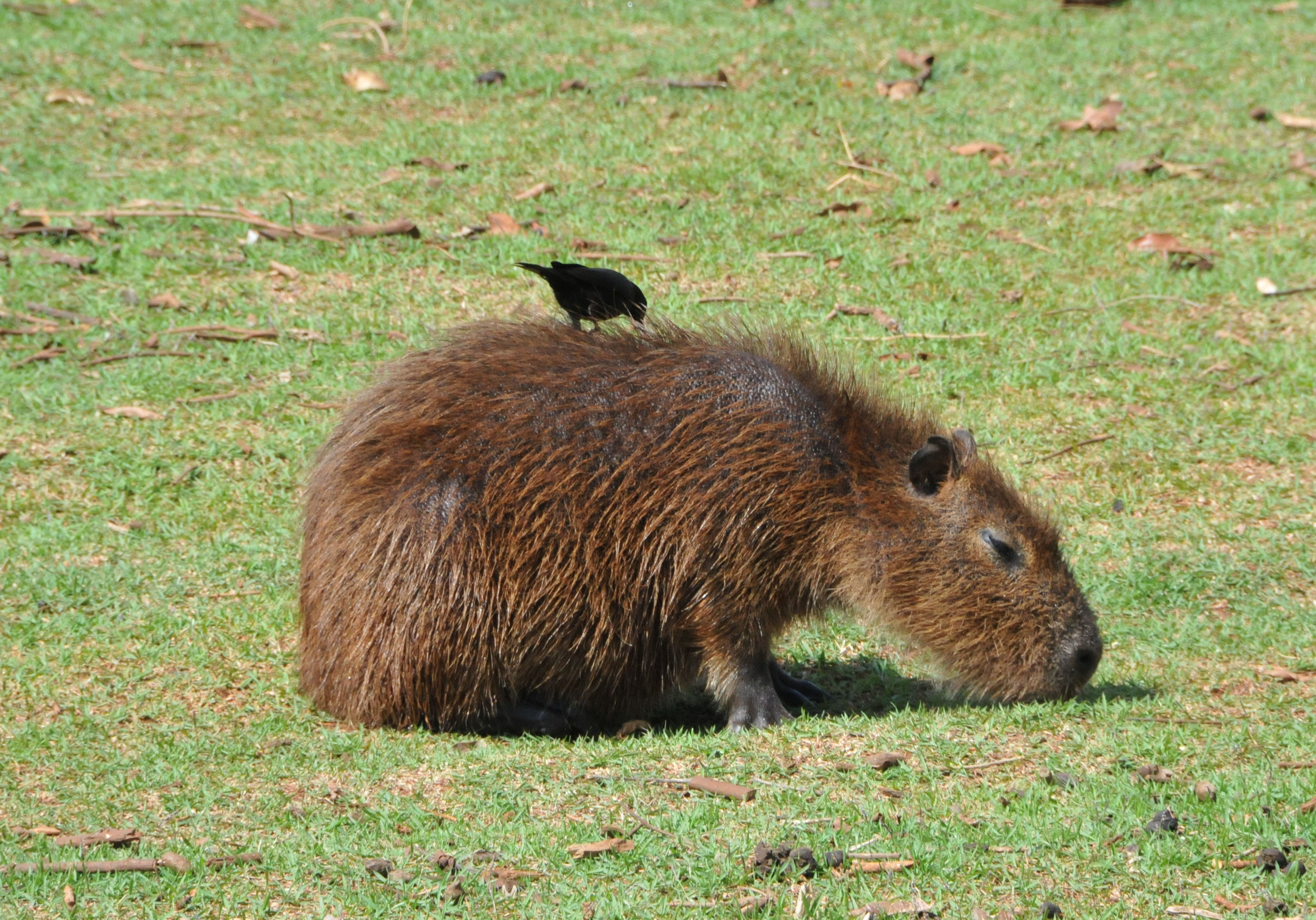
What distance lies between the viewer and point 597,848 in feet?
12.3

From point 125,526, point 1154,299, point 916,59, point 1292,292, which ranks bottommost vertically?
point 125,526

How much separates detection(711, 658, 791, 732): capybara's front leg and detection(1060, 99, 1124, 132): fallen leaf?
5811 mm

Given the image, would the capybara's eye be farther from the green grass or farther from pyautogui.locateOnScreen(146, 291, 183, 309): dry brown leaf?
pyautogui.locateOnScreen(146, 291, 183, 309): dry brown leaf

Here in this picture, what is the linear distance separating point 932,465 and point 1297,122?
5.94 metres

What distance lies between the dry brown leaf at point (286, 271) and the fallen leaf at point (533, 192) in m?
1.41

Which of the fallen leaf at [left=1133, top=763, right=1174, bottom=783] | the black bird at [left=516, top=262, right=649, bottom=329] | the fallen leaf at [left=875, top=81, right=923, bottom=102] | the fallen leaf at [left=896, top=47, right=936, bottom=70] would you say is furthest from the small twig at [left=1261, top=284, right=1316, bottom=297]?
the fallen leaf at [left=1133, top=763, right=1174, bottom=783]

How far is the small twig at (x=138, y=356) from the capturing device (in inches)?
275

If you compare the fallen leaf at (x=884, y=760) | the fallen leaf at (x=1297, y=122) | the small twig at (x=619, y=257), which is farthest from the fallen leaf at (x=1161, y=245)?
the fallen leaf at (x=884, y=760)

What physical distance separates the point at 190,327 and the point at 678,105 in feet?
12.4

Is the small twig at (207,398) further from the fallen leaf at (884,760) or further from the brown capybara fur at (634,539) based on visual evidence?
the fallen leaf at (884,760)

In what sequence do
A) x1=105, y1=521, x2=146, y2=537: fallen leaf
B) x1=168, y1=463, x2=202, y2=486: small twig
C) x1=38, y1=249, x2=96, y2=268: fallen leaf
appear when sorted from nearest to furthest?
x1=105, y1=521, x2=146, y2=537: fallen leaf < x1=168, y1=463, x2=202, y2=486: small twig < x1=38, y1=249, x2=96, y2=268: fallen leaf

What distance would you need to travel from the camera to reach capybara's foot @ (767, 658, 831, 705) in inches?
204

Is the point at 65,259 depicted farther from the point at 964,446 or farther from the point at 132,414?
the point at 964,446

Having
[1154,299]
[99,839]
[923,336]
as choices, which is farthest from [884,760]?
[1154,299]
